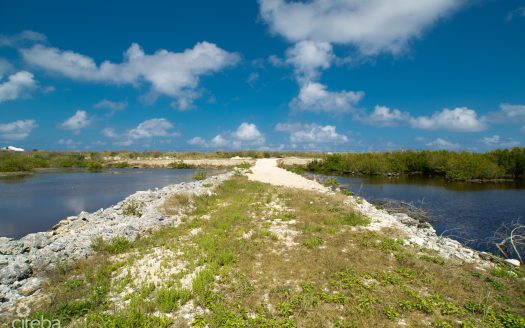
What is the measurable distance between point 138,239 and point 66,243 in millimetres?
2431

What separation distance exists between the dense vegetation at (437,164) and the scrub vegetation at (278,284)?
125 feet

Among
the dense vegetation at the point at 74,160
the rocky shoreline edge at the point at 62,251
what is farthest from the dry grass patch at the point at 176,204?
the dense vegetation at the point at 74,160

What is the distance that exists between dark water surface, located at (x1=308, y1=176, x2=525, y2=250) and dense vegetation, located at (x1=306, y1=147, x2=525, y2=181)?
7047mm

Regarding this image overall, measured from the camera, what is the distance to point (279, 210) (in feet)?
52.7

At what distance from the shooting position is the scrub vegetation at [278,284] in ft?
20.8

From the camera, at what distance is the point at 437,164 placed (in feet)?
156

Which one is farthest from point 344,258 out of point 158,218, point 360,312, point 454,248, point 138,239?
point 158,218

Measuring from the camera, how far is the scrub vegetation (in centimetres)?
633

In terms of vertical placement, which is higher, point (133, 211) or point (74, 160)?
point (74, 160)

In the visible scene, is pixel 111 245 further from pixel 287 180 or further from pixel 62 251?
pixel 287 180

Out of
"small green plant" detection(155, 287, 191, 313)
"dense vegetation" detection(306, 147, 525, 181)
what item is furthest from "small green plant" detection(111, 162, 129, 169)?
"small green plant" detection(155, 287, 191, 313)

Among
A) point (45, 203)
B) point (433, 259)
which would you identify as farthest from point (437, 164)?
point (45, 203)

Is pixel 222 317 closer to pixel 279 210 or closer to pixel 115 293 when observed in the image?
pixel 115 293

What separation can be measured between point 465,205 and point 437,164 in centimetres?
2635
